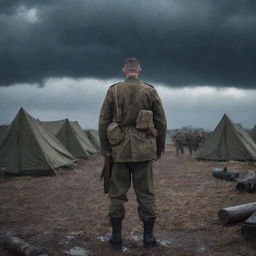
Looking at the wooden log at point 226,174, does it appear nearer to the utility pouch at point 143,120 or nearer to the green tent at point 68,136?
the utility pouch at point 143,120

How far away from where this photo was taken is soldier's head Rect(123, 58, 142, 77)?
17.1ft

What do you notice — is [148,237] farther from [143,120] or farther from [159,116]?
[159,116]

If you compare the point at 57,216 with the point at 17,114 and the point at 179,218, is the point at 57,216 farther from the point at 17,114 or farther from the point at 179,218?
the point at 17,114

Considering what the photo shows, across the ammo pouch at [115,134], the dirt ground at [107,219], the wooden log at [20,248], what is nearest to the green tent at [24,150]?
the dirt ground at [107,219]

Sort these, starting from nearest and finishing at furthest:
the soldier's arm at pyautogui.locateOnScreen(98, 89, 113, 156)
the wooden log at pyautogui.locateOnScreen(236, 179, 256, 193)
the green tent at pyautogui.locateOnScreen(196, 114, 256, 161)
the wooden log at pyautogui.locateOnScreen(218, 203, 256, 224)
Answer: the soldier's arm at pyautogui.locateOnScreen(98, 89, 113, 156) < the wooden log at pyautogui.locateOnScreen(218, 203, 256, 224) < the wooden log at pyautogui.locateOnScreen(236, 179, 256, 193) < the green tent at pyautogui.locateOnScreen(196, 114, 256, 161)

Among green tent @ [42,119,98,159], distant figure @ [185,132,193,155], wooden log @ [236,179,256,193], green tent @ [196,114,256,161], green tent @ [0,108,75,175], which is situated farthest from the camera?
distant figure @ [185,132,193,155]

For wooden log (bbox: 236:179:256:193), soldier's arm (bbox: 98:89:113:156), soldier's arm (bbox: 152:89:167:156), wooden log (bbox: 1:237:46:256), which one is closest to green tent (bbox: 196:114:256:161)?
wooden log (bbox: 236:179:256:193)

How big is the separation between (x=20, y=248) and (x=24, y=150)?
922 centimetres

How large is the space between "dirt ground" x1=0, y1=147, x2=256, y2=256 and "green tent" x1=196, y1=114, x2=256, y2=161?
6691 millimetres

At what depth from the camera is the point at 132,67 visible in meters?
5.22

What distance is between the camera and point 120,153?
16.3 feet

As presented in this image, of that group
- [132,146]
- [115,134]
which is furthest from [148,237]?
[115,134]

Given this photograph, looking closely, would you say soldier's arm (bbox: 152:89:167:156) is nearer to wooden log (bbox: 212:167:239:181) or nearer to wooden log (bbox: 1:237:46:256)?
wooden log (bbox: 1:237:46:256)

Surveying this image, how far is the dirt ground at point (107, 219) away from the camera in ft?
16.1
